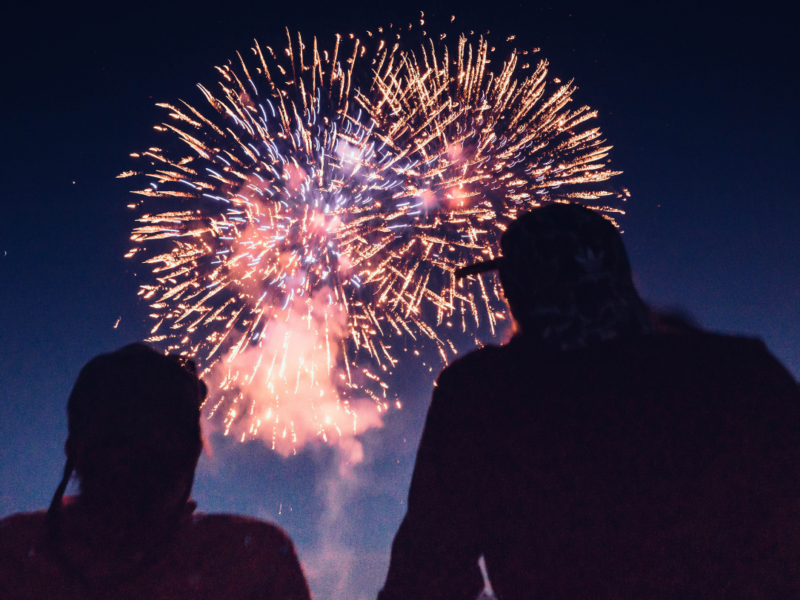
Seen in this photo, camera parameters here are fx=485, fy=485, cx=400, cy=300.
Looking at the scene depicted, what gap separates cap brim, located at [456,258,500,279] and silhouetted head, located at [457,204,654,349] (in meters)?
0.16

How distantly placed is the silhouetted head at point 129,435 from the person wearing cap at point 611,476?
1.94 metres

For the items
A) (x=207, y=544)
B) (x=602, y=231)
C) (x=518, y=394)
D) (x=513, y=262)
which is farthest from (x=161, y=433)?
(x=602, y=231)

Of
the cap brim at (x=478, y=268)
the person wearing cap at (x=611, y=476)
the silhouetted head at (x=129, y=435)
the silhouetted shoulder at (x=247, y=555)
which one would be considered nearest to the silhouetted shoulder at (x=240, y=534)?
the silhouetted shoulder at (x=247, y=555)

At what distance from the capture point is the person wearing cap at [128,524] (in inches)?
132

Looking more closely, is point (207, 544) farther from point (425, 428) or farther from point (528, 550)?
point (528, 550)

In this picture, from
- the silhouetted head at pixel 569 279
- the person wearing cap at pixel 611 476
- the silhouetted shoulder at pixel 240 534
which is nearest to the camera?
the person wearing cap at pixel 611 476

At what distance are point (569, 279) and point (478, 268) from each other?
0.73m

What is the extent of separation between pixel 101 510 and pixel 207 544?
78cm

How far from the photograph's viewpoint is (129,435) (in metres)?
3.38

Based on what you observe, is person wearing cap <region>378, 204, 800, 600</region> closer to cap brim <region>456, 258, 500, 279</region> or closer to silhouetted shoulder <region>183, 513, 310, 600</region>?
cap brim <region>456, 258, 500, 279</region>

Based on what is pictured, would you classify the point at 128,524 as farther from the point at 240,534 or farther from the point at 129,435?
the point at 240,534

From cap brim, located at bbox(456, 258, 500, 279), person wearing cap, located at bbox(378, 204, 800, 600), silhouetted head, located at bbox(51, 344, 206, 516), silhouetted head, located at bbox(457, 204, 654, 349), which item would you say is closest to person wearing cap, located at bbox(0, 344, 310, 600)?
silhouetted head, located at bbox(51, 344, 206, 516)

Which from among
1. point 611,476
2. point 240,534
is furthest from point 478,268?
point 240,534

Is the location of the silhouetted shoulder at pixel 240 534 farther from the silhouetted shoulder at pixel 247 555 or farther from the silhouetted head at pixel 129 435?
the silhouetted head at pixel 129 435
